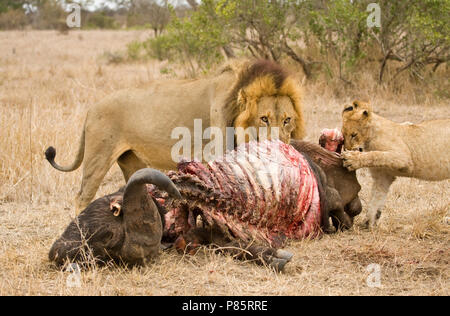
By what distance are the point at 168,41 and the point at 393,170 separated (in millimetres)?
7886

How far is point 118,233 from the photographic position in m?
3.18

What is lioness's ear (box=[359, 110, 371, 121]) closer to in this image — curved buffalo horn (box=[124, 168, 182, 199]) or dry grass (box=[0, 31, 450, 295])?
dry grass (box=[0, 31, 450, 295])

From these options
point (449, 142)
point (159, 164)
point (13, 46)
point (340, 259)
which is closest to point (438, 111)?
point (449, 142)

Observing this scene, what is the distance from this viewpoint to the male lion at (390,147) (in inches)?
173

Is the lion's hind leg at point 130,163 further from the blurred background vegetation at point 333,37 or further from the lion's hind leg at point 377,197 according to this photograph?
the blurred background vegetation at point 333,37

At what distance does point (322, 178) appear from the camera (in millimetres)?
4156

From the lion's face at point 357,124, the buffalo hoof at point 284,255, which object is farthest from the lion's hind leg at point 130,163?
the buffalo hoof at point 284,255

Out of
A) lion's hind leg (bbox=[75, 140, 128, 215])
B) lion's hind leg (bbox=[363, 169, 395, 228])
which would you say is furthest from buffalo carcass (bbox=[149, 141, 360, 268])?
lion's hind leg (bbox=[75, 140, 128, 215])

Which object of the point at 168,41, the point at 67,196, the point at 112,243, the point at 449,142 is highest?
the point at 168,41

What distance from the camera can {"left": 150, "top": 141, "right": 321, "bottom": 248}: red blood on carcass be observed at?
3561 millimetres

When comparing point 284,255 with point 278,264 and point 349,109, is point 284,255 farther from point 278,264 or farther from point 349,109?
point 349,109

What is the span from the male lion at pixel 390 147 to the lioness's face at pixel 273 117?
43cm

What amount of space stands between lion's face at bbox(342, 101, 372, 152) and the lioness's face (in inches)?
16.7
